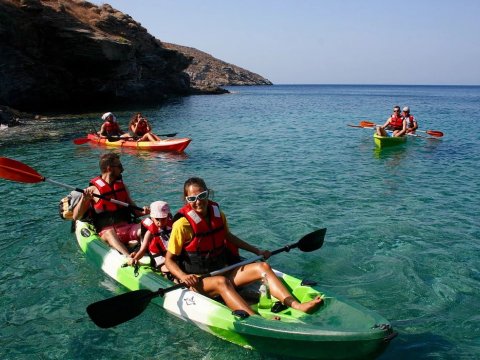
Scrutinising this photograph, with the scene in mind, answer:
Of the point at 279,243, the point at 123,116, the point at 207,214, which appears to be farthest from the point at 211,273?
the point at 123,116

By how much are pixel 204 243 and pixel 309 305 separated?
131 centimetres

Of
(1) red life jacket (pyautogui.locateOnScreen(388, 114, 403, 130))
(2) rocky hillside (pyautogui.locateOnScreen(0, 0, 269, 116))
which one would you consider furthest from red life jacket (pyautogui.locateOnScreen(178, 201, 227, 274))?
(2) rocky hillside (pyautogui.locateOnScreen(0, 0, 269, 116))

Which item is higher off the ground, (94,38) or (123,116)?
(94,38)

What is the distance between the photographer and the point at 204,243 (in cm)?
513

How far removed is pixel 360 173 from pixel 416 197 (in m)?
2.68

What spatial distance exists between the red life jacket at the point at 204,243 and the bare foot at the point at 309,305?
106 centimetres

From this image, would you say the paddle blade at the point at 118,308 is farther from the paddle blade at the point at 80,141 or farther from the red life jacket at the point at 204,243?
the paddle blade at the point at 80,141

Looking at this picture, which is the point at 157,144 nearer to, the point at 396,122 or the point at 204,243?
the point at 396,122

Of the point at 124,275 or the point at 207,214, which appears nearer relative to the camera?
the point at 207,214

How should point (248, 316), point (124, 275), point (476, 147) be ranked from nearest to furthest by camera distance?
point (248, 316) → point (124, 275) → point (476, 147)

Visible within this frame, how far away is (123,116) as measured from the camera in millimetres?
31234

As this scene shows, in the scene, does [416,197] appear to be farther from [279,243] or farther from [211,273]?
[211,273]

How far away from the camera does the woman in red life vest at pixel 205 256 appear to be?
488cm

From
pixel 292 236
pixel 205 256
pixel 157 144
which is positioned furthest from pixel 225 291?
pixel 157 144
